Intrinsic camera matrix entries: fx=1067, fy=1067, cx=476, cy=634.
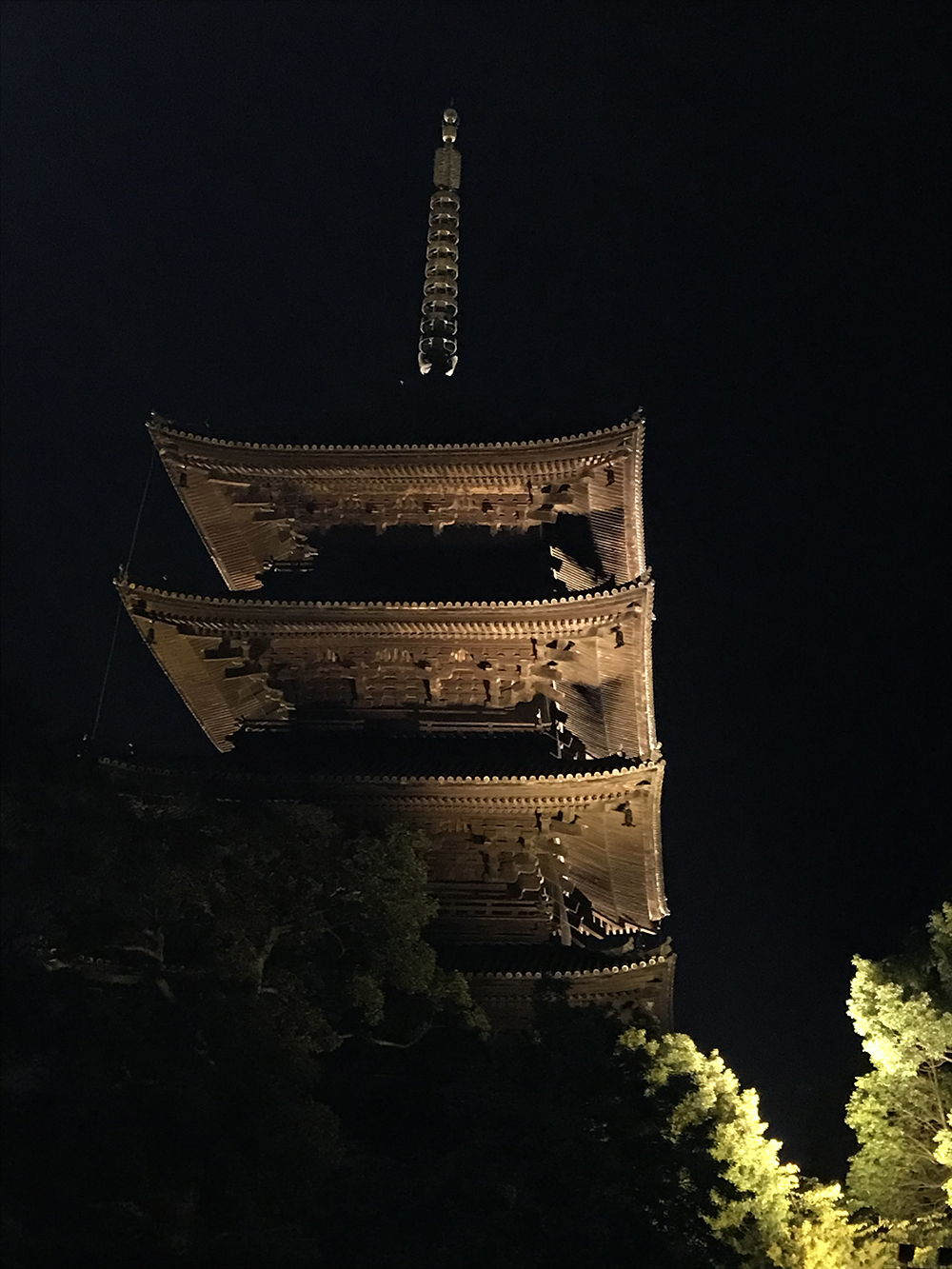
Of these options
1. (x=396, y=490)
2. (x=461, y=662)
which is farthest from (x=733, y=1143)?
(x=396, y=490)

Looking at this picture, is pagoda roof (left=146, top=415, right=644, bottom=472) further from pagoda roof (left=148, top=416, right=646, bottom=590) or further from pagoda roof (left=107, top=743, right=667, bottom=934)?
pagoda roof (left=107, top=743, right=667, bottom=934)

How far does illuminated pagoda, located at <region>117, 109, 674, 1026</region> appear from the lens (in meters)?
14.4

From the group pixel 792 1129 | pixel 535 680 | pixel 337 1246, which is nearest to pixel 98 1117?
pixel 337 1246

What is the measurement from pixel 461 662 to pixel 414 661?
712 mm

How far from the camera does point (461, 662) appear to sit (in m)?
16.1

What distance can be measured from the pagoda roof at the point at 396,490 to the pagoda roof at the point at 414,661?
1.76 metres

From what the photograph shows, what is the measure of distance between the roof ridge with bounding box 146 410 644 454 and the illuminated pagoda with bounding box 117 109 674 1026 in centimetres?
4

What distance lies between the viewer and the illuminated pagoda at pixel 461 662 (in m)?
14.4

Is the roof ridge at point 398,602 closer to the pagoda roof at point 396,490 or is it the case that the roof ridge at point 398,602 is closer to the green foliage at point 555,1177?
the pagoda roof at point 396,490

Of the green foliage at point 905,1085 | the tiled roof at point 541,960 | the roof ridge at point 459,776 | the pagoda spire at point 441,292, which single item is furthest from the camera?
the pagoda spire at point 441,292

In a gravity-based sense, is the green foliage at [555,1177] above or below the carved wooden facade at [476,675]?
below

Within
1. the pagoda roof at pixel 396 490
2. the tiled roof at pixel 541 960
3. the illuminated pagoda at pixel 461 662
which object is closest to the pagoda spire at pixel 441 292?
the illuminated pagoda at pixel 461 662

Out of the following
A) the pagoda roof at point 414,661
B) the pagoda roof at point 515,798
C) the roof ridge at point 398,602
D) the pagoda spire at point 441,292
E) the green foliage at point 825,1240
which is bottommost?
the green foliage at point 825,1240

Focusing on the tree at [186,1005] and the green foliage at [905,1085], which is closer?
the tree at [186,1005]
